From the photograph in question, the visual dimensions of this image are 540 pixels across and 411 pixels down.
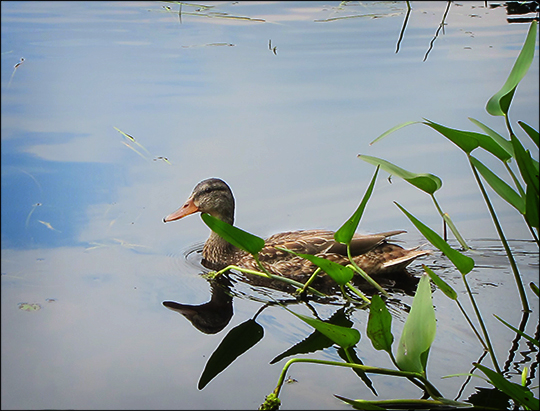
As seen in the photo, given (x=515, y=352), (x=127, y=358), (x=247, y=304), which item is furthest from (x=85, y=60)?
(x=515, y=352)

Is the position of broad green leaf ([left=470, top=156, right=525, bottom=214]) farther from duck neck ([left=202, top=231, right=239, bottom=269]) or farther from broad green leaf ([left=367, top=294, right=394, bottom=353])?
duck neck ([left=202, top=231, right=239, bottom=269])

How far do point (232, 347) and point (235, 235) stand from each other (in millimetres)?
874

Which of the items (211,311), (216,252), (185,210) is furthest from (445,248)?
(185,210)

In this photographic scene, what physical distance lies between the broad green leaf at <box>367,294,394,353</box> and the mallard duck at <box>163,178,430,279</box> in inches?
82.7

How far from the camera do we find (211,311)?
4.33 m

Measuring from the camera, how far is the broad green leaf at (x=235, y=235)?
10.2 ft

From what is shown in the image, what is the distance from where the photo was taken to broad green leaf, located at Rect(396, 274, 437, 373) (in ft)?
9.00

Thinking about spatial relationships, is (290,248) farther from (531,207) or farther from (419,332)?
(531,207)

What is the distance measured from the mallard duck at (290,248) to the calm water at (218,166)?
0.19m

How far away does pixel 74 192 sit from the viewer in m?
5.65

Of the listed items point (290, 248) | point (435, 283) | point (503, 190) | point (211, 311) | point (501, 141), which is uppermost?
point (501, 141)

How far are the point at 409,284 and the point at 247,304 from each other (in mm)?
1241

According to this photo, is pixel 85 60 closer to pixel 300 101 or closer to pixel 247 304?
pixel 300 101

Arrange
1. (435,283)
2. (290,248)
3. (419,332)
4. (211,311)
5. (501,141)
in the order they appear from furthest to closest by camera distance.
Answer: (290,248) → (211,311) → (501,141) → (435,283) → (419,332)
